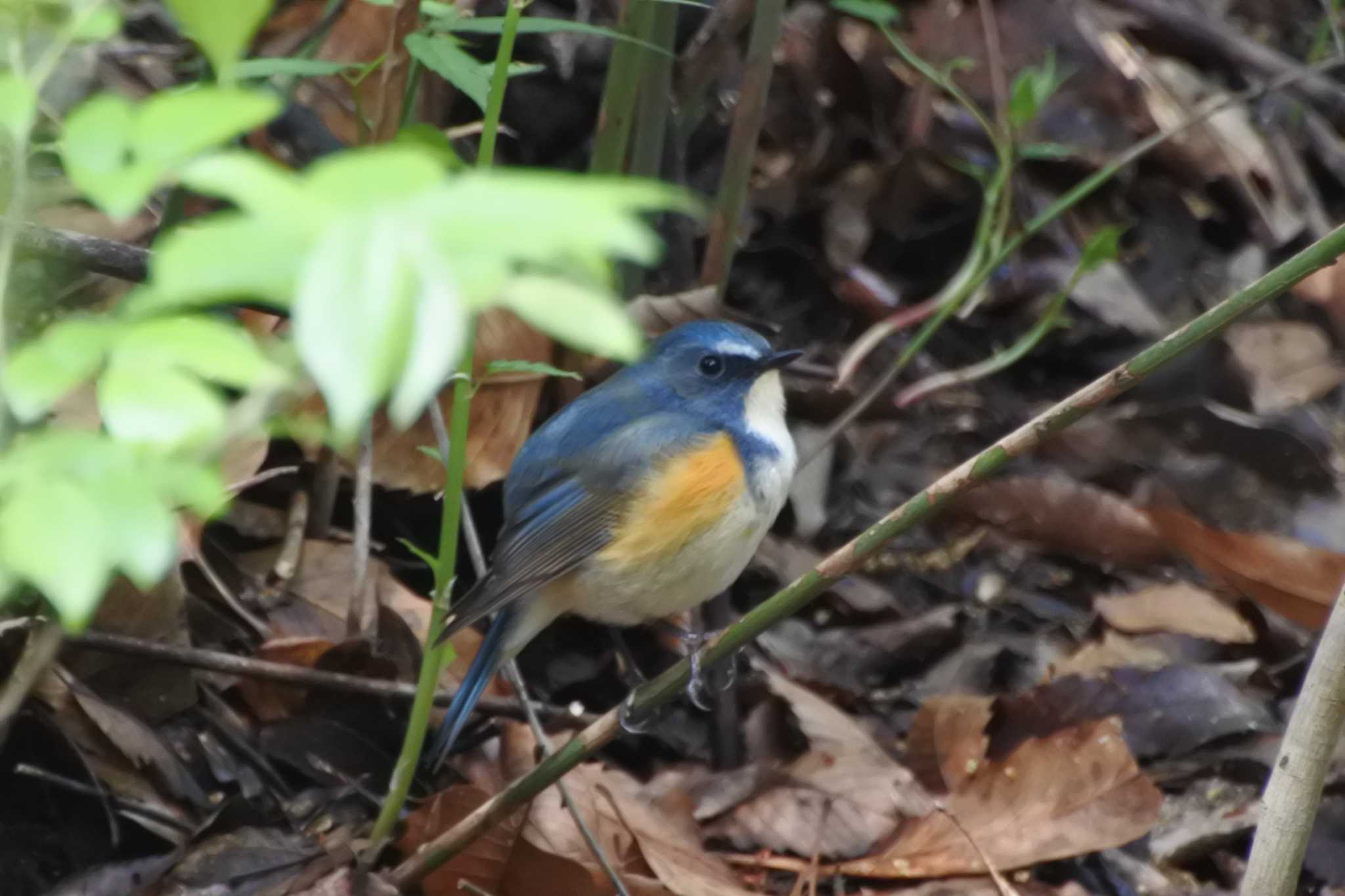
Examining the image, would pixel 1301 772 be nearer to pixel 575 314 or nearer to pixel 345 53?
pixel 575 314

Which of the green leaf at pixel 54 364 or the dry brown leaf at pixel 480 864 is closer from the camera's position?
the green leaf at pixel 54 364

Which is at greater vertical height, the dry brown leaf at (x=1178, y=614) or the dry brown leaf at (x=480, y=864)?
the dry brown leaf at (x=1178, y=614)

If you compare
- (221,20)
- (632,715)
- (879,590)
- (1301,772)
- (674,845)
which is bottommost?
(674,845)

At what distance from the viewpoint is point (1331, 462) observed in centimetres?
490

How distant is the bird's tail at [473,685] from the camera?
135 inches

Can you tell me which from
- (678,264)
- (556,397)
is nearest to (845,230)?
(678,264)

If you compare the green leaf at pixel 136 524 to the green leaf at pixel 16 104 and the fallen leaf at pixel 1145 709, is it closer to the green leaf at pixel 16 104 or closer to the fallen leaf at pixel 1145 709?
the green leaf at pixel 16 104

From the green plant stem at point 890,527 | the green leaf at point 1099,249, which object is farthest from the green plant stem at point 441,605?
the green leaf at point 1099,249

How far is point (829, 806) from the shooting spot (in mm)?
3562

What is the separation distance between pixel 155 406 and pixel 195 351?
0.18ft

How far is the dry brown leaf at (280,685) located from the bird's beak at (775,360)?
46.3 inches

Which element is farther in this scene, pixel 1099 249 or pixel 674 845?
pixel 1099 249

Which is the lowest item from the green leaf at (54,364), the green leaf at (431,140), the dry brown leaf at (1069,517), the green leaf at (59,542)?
the dry brown leaf at (1069,517)

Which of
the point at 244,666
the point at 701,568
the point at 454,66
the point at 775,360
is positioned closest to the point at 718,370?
the point at 775,360
